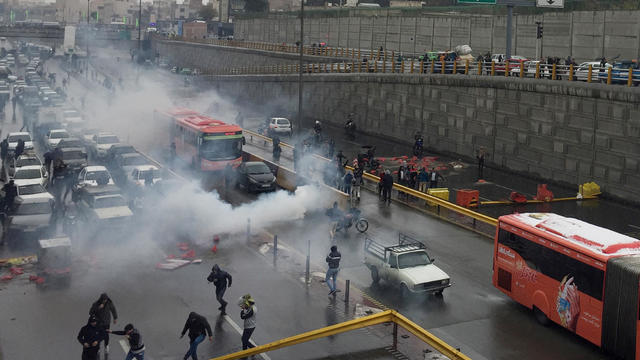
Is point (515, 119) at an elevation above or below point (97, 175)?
above

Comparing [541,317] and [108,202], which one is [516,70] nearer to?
[108,202]

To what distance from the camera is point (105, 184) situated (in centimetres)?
3088

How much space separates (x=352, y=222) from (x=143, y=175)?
1026 centimetres

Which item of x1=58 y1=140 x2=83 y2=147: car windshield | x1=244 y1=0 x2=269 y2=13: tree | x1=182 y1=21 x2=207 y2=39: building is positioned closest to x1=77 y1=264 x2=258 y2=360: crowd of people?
x1=58 y1=140 x2=83 y2=147: car windshield

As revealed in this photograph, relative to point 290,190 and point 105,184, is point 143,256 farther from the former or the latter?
point 290,190

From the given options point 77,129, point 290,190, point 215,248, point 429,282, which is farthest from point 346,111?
point 429,282

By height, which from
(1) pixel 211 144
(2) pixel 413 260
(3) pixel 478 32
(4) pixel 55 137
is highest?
(3) pixel 478 32

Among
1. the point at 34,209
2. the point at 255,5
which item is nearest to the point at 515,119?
the point at 34,209

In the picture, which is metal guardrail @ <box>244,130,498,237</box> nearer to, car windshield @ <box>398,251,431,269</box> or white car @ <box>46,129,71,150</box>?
car windshield @ <box>398,251,431,269</box>

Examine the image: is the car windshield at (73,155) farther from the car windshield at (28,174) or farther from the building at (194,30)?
the building at (194,30)

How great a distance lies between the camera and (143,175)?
3158 cm

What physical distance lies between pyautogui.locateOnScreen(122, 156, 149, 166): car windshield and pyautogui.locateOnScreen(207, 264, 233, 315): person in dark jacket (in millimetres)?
17640

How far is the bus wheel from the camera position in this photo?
58.3 feet

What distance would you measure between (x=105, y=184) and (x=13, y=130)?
25.6 metres
